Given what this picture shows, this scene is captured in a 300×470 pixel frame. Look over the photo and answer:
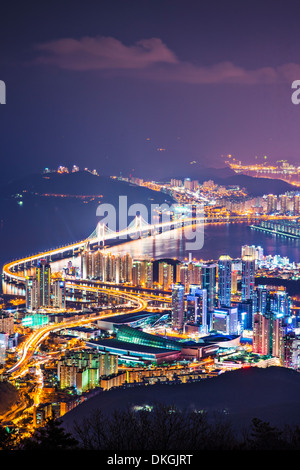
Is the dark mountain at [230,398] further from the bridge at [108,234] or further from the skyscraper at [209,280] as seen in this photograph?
the bridge at [108,234]

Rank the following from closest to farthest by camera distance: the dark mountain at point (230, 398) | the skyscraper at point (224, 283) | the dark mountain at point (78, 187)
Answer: the dark mountain at point (230, 398)
the skyscraper at point (224, 283)
the dark mountain at point (78, 187)

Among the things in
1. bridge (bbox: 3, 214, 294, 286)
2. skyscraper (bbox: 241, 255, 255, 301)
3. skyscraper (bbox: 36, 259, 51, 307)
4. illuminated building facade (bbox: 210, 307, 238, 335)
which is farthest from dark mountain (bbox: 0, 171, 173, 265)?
illuminated building facade (bbox: 210, 307, 238, 335)

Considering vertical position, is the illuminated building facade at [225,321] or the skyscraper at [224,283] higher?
the skyscraper at [224,283]

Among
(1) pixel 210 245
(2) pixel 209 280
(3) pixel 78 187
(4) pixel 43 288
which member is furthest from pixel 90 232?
(2) pixel 209 280

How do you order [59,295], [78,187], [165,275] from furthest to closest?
[78,187], [165,275], [59,295]

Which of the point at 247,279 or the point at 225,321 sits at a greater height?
the point at 247,279

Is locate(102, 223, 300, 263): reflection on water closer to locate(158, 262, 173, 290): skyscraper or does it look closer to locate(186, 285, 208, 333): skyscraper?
locate(158, 262, 173, 290): skyscraper

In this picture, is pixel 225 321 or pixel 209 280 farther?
A: pixel 209 280

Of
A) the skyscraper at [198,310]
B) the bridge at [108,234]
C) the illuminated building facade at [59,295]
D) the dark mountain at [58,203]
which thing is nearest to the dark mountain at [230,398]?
the skyscraper at [198,310]

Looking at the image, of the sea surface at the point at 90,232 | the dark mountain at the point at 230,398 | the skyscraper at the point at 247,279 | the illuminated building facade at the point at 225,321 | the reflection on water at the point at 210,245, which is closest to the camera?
the dark mountain at the point at 230,398

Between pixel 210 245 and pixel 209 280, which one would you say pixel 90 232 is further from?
pixel 209 280
